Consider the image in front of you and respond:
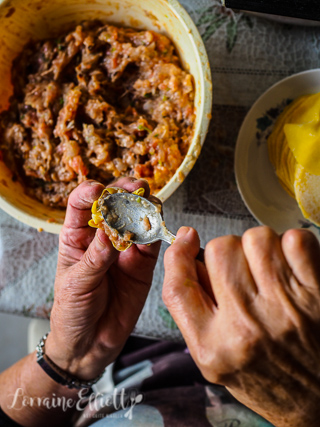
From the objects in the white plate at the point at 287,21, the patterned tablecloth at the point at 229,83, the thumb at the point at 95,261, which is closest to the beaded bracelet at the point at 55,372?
the thumb at the point at 95,261

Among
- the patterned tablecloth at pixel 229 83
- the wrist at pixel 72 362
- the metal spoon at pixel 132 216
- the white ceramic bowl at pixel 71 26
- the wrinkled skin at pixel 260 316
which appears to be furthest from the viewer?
the patterned tablecloth at pixel 229 83

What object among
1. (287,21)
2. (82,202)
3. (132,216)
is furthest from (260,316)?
(287,21)

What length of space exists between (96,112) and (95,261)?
473 mm

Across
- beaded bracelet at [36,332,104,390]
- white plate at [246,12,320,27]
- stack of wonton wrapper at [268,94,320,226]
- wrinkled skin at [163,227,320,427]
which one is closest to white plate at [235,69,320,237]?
stack of wonton wrapper at [268,94,320,226]

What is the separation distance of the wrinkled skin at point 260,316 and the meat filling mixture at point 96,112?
527mm

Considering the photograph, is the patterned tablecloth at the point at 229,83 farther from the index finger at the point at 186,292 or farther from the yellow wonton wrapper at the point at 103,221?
the index finger at the point at 186,292

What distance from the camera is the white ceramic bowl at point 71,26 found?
1.01 metres

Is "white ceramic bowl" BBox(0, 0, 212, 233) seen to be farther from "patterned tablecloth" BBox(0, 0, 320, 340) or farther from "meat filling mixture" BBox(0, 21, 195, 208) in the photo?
"patterned tablecloth" BBox(0, 0, 320, 340)

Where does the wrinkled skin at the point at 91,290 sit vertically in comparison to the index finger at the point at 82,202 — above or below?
below

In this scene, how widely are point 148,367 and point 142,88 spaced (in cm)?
94

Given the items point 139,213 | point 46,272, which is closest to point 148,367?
point 46,272

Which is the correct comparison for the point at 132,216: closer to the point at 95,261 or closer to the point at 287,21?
the point at 95,261

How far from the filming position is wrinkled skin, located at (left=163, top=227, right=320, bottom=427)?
1.85ft

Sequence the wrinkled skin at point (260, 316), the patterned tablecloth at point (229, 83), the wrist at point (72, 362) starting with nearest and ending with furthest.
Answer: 1. the wrinkled skin at point (260, 316)
2. the wrist at point (72, 362)
3. the patterned tablecloth at point (229, 83)
